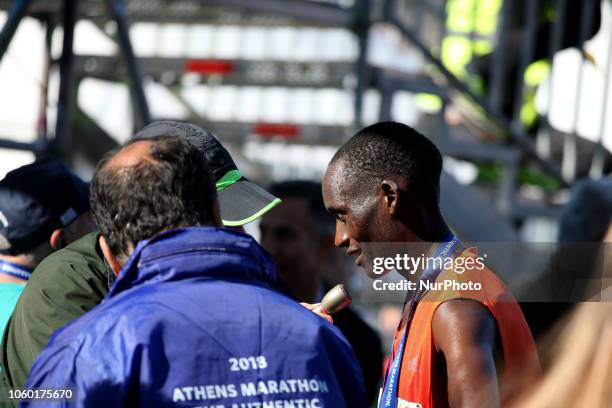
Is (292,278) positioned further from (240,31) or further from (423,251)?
(240,31)

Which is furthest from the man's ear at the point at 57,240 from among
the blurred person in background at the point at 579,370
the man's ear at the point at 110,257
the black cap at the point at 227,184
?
the blurred person in background at the point at 579,370

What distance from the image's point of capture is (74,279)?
2920 mm

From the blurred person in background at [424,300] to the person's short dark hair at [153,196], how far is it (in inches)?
27.0

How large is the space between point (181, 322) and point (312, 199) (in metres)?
2.98

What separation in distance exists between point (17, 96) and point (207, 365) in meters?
4.57

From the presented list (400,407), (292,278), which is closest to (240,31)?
(292,278)

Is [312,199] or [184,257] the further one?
[312,199]

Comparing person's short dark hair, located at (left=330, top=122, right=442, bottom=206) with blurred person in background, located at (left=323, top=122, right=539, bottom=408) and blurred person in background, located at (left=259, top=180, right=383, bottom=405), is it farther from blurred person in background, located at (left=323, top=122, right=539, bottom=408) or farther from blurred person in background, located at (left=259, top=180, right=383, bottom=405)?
blurred person in background, located at (left=259, top=180, right=383, bottom=405)

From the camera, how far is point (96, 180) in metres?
2.34

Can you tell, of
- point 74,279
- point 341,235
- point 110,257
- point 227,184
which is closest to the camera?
point 110,257

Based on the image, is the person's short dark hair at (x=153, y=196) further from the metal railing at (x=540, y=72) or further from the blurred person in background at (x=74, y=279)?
the metal railing at (x=540, y=72)

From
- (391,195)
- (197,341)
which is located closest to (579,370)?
(197,341)

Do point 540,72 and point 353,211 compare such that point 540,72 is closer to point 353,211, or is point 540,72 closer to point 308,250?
point 308,250

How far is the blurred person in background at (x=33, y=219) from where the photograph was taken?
3561mm
